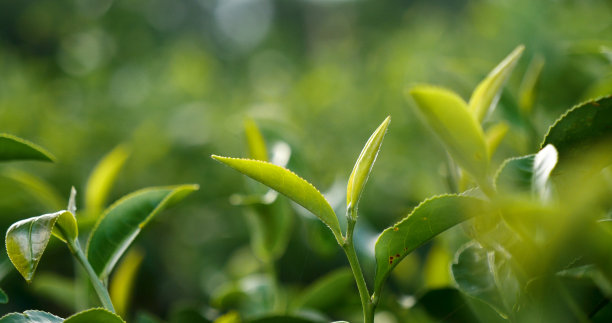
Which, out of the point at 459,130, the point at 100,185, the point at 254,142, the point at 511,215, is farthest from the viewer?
the point at 100,185

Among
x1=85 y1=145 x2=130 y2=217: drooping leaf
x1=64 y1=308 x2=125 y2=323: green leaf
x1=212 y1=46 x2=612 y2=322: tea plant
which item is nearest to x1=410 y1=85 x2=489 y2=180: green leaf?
x1=212 y1=46 x2=612 y2=322: tea plant

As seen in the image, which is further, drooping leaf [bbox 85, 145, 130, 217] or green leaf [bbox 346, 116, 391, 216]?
drooping leaf [bbox 85, 145, 130, 217]

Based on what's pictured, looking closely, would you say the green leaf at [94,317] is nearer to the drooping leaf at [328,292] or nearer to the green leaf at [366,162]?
the green leaf at [366,162]

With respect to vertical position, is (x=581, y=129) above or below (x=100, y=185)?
above

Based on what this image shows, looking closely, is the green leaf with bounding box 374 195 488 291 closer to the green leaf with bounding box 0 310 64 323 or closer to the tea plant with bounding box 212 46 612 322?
the tea plant with bounding box 212 46 612 322

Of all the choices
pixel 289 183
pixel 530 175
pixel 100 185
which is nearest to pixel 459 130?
pixel 530 175

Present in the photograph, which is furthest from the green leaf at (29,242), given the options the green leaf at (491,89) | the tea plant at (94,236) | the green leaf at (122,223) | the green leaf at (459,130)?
the green leaf at (491,89)

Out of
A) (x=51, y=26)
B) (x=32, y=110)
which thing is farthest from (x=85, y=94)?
(x=51, y=26)

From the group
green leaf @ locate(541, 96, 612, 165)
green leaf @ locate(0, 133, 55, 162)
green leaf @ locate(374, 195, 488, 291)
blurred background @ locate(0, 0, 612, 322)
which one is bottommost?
blurred background @ locate(0, 0, 612, 322)

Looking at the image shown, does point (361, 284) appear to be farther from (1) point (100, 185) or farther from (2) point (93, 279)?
(1) point (100, 185)
